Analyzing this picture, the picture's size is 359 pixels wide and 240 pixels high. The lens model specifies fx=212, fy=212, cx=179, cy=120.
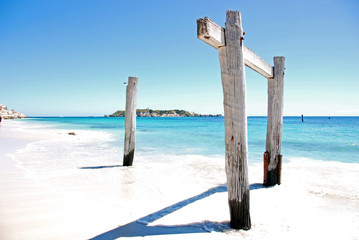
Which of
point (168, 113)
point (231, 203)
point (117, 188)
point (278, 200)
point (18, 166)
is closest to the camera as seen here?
point (231, 203)

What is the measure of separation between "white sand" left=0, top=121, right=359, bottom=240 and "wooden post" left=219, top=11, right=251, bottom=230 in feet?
1.95

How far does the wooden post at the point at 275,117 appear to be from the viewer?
4796mm

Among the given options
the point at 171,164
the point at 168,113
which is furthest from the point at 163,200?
the point at 168,113

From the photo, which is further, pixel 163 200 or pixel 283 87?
pixel 283 87

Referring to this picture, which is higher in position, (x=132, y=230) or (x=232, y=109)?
(x=232, y=109)

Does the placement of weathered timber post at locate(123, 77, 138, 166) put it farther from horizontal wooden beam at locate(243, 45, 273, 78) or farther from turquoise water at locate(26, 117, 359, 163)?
horizontal wooden beam at locate(243, 45, 273, 78)

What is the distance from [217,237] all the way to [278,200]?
2.04 m

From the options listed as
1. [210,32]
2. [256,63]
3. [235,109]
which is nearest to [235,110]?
[235,109]

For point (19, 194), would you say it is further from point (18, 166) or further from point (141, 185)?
point (18, 166)

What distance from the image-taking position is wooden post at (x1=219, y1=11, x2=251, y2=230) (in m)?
2.75

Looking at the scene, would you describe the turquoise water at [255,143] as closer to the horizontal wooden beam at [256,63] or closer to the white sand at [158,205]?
the white sand at [158,205]

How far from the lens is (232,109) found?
2.77 m

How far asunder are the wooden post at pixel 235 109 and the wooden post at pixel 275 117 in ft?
7.76

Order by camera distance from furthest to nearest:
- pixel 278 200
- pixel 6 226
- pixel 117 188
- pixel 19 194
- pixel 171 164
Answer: pixel 171 164, pixel 117 188, pixel 278 200, pixel 19 194, pixel 6 226
